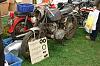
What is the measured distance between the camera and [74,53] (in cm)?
532

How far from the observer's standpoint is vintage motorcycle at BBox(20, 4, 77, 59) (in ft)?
15.6

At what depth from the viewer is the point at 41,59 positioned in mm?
4848

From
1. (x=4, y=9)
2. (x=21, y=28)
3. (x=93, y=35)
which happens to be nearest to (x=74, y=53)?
(x=93, y=35)

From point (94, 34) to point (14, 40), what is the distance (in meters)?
2.08

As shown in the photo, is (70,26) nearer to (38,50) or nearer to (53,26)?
(53,26)

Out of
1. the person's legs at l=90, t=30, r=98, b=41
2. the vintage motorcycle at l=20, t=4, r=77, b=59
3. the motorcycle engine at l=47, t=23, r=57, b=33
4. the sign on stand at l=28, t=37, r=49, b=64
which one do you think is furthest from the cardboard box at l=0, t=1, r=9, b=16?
the sign on stand at l=28, t=37, r=49, b=64

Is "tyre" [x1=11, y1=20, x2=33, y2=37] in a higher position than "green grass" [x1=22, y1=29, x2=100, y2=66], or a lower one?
higher

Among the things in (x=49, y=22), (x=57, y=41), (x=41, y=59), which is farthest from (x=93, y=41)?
(x=41, y=59)

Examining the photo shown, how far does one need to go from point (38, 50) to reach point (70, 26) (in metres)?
1.63

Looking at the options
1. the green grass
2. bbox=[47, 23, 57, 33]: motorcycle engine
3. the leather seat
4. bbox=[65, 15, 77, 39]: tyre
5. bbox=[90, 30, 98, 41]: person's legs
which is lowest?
the green grass

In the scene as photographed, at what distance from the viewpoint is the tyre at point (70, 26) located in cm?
598

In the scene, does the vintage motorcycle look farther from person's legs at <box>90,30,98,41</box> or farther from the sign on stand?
person's legs at <box>90,30,98,41</box>

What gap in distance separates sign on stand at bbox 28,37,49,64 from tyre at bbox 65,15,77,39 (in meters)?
1.18

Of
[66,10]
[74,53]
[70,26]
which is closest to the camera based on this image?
[74,53]
